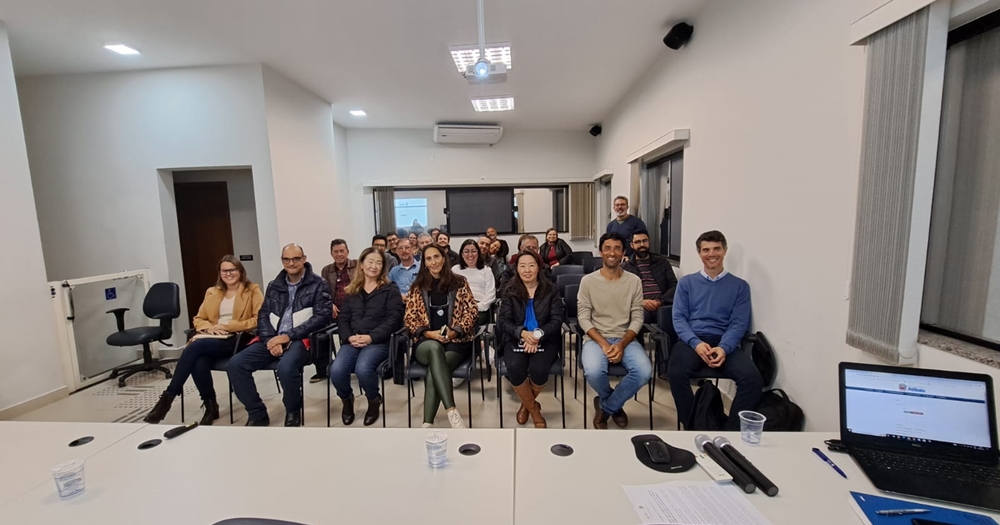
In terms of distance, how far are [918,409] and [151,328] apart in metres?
5.28

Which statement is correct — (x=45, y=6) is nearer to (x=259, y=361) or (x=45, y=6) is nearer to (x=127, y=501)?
(x=259, y=361)

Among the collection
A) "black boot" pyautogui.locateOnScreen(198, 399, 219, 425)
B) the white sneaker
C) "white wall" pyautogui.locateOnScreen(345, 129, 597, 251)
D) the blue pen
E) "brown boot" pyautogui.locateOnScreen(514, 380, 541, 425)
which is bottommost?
"black boot" pyautogui.locateOnScreen(198, 399, 219, 425)

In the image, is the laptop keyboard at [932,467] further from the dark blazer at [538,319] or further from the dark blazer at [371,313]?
the dark blazer at [371,313]

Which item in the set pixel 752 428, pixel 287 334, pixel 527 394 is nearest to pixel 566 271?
pixel 527 394

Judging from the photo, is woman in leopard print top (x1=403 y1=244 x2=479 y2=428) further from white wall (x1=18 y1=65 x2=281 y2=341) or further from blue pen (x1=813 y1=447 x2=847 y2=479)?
white wall (x1=18 y1=65 x2=281 y2=341)

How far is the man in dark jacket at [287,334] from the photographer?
2617 mm

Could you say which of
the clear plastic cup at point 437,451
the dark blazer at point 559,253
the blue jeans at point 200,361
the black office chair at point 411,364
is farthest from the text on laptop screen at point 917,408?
the dark blazer at point 559,253

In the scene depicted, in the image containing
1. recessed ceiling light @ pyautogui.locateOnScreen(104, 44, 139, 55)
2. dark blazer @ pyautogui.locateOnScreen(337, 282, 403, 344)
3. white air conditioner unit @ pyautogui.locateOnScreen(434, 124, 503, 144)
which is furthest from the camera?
white air conditioner unit @ pyautogui.locateOnScreen(434, 124, 503, 144)

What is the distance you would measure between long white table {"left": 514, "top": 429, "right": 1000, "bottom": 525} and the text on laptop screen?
0.53 feet

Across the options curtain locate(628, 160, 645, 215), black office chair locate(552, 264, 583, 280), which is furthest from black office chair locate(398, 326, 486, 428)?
curtain locate(628, 160, 645, 215)

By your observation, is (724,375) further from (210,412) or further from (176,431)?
(210,412)

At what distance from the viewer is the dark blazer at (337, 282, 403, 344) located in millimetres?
2793

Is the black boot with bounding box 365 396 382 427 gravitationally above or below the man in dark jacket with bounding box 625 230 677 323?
below

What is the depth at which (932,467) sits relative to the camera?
1132mm
